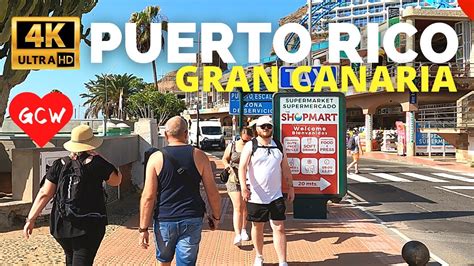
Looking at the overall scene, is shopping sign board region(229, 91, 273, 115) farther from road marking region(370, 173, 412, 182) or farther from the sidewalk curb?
road marking region(370, 173, 412, 182)

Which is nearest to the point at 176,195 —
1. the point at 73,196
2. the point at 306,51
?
the point at 73,196

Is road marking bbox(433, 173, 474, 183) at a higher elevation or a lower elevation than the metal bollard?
lower

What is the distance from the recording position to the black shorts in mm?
5715

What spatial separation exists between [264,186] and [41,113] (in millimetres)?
6549

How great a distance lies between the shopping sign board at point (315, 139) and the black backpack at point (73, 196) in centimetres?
507

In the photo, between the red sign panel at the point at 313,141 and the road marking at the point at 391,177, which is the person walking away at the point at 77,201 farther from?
the road marking at the point at 391,177

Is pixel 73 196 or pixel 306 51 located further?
pixel 306 51

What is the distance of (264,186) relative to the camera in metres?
5.71

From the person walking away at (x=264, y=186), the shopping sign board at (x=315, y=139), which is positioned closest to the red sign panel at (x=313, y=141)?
the shopping sign board at (x=315, y=139)

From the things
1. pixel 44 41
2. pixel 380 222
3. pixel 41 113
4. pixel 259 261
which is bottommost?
pixel 380 222

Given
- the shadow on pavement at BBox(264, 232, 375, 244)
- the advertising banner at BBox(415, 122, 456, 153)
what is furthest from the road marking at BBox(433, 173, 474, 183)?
the advertising banner at BBox(415, 122, 456, 153)

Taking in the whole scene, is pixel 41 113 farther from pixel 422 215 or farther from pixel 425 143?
pixel 425 143

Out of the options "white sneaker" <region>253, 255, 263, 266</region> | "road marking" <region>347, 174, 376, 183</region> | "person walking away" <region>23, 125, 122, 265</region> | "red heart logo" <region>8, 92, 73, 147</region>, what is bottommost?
"road marking" <region>347, 174, 376, 183</region>

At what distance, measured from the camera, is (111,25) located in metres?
19.4
